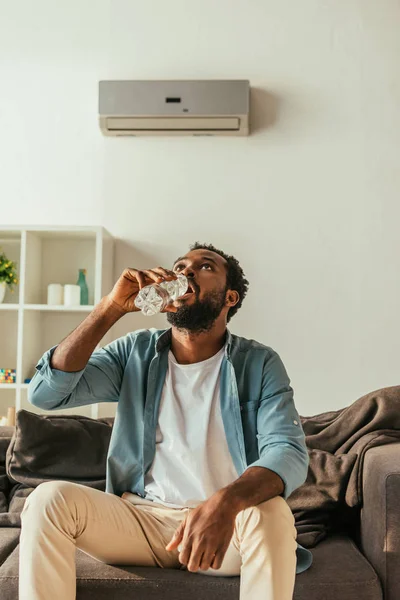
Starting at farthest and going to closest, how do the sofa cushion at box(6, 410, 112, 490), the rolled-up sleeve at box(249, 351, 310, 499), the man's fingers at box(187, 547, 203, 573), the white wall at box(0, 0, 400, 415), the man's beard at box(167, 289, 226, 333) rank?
1. the white wall at box(0, 0, 400, 415)
2. the sofa cushion at box(6, 410, 112, 490)
3. the man's beard at box(167, 289, 226, 333)
4. the rolled-up sleeve at box(249, 351, 310, 499)
5. the man's fingers at box(187, 547, 203, 573)

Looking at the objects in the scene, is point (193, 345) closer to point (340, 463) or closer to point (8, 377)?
point (340, 463)

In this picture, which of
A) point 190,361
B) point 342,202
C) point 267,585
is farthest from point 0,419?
point 267,585

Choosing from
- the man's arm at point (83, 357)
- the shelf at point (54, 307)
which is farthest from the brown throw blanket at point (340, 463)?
the shelf at point (54, 307)

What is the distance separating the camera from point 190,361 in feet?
6.92

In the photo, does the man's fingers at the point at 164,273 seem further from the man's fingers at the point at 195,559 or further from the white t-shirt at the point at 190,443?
the man's fingers at the point at 195,559

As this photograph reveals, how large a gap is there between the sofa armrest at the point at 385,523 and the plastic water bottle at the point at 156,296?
29.3 inches

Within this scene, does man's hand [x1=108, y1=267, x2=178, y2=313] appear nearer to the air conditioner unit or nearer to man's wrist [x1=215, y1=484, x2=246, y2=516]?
man's wrist [x1=215, y1=484, x2=246, y2=516]

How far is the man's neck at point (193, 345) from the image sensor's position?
6.87 ft

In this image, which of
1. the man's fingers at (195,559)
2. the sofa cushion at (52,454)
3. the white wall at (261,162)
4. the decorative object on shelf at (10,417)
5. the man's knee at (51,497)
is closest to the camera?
the man's fingers at (195,559)

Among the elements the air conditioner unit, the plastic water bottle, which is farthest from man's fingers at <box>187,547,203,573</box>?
the air conditioner unit

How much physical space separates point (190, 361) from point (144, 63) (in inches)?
83.2

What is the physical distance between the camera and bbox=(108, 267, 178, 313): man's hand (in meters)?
1.88

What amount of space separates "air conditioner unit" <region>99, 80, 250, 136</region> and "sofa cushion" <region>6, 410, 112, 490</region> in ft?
5.55

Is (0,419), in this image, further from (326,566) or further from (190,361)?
(326,566)
